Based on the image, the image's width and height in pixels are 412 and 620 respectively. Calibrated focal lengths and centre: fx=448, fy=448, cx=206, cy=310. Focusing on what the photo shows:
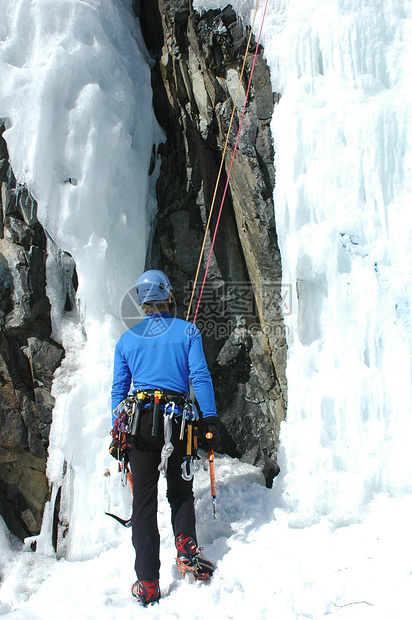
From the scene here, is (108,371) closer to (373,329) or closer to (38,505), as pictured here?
(38,505)

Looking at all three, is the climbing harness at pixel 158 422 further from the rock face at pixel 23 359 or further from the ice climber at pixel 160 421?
the rock face at pixel 23 359

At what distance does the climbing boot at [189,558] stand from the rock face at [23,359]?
2.64 meters

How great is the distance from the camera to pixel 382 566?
274 centimetres

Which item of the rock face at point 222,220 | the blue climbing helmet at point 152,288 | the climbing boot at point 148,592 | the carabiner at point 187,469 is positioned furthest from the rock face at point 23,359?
the climbing boot at point 148,592

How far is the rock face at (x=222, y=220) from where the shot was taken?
15.0 feet

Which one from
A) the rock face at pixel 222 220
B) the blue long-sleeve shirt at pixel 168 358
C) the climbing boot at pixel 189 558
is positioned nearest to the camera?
the climbing boot at pixel 189 558

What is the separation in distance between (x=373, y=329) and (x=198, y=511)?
210 cm

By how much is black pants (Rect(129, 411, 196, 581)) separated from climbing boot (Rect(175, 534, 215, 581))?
1.8 inches

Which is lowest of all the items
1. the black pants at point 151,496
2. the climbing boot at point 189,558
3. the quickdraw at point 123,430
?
the climbing boot at point 189,558

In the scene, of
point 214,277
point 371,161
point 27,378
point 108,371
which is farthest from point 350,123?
point 27,378

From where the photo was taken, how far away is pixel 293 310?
13.7ft

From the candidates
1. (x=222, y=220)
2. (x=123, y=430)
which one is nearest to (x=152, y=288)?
(x=123, y=430)

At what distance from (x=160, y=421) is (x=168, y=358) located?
0.41 metres

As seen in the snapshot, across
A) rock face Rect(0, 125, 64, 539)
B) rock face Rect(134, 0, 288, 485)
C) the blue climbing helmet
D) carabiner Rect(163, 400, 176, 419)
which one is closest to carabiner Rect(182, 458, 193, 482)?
carabiner Rect(163, 400, 176, 419)
